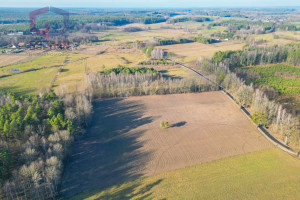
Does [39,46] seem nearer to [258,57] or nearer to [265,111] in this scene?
[258,57]

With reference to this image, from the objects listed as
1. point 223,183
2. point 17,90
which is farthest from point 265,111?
point 17,90

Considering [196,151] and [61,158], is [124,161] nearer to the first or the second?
[61,158]

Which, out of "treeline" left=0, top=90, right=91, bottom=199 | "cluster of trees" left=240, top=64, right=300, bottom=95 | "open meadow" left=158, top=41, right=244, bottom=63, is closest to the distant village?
"open meadow" left=158, top=41, right=244, bottom=63

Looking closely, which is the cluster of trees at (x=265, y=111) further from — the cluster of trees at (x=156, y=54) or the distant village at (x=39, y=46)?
the distant village at (x=39, y=46)

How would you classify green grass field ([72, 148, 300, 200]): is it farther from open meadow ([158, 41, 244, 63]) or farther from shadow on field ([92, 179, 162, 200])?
open meadow ([158, 41, 244, 63])

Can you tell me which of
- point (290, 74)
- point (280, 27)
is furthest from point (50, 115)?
point (280, 27)
